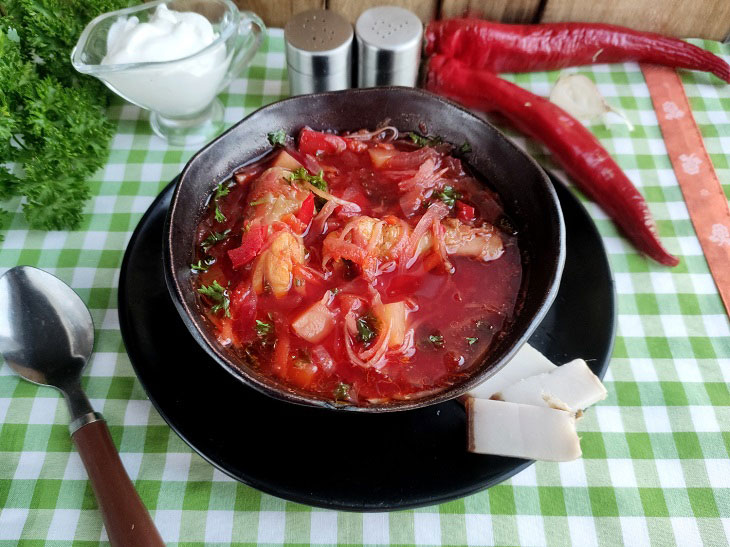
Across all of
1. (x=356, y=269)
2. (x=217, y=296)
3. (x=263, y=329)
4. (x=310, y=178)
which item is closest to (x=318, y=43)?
(x=310, y=178)

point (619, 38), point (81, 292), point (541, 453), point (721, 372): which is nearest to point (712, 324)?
point (721, 372)

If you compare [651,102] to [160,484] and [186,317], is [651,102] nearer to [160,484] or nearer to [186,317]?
[186,317]

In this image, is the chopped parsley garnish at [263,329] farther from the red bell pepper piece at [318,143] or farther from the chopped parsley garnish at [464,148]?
the chopped parsley garnish at [464,148]

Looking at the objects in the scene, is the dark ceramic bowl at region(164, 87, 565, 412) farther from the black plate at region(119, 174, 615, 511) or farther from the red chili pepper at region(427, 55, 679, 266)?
the red chili pepper at region(427, 55, 679, 266)

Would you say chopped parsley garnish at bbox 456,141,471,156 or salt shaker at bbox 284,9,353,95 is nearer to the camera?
chopped parsley garnish at bbox 456,141,471,156

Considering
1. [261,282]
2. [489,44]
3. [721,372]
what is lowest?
[721,372]

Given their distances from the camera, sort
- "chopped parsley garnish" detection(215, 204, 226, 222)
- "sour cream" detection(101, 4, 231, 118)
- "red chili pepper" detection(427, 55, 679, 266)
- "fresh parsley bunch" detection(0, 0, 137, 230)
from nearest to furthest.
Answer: "chopped parsley garnish" detection(215, 204, 226, 222), "fresh parsley bunch" detection(0, 0, 137, 230), "sour cream" detection(101, 4, 231, 118), "red chili pepper" detection(427, 55, 679, 266)

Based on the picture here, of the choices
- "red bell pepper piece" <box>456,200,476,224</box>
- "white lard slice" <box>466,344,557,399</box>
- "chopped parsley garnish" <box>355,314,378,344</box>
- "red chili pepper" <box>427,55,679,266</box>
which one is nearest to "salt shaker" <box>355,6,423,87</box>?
"red chili pepper" <box>427,55,679,266</box>
